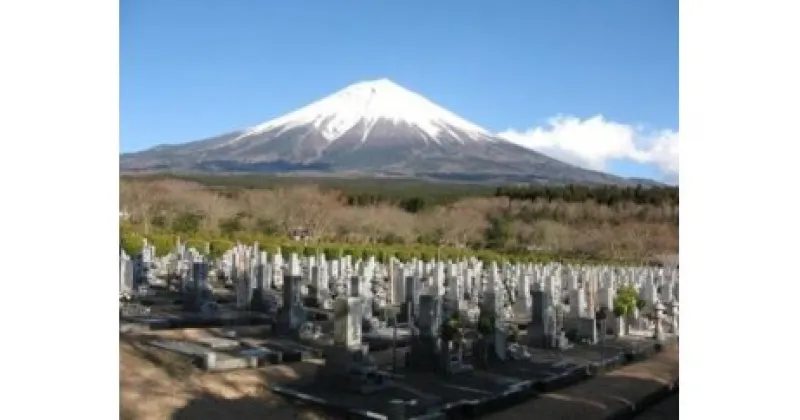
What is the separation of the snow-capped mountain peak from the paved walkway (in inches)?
75.9

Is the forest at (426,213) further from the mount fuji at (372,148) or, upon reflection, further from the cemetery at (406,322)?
the cemetery at (406,322)

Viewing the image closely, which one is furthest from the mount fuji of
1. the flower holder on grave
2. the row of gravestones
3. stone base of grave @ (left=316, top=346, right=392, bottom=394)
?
the row of gravestones

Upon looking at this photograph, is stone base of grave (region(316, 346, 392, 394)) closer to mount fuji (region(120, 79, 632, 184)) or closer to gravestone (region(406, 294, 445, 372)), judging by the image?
gravestone (region(406, 294, 445, 372))

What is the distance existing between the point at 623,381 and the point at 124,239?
21.4 feet

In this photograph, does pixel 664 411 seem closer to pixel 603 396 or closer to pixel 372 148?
pixel 603 396

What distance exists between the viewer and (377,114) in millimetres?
4922

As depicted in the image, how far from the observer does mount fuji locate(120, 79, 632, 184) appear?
5.15 metres

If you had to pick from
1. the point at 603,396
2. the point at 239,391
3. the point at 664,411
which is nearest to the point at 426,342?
the point at 603,396

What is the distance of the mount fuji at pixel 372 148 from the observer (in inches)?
203

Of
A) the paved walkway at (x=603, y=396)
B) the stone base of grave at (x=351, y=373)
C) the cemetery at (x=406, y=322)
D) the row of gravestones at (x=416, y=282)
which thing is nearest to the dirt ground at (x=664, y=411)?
the paved walkway at (x=603, y=396)

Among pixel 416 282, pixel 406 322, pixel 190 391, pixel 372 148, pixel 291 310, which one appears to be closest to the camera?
pixel 190 391

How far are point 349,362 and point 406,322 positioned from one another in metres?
2.42
